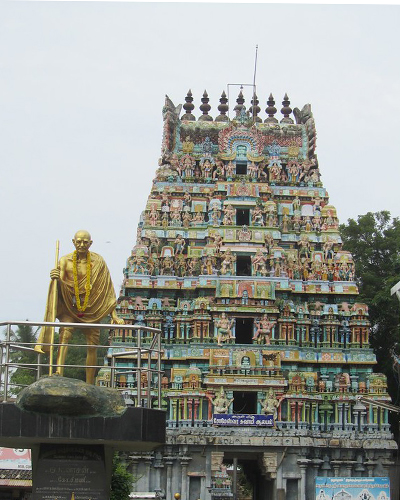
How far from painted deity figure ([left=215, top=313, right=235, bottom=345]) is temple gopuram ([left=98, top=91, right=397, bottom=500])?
0.06 meters

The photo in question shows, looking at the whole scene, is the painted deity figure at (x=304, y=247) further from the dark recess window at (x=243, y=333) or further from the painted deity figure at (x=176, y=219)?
the painted deity figure at (x=176, y=219)

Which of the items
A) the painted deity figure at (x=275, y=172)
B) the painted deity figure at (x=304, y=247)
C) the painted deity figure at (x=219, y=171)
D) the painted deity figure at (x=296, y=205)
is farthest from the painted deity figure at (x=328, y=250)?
the painted deity figure at (x=219, y=171)

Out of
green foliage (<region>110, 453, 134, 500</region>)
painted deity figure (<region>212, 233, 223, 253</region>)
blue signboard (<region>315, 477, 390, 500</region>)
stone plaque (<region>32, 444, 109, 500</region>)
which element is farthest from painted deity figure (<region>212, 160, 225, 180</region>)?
stone plaque (<region>32, 444, 109, 500</region>)

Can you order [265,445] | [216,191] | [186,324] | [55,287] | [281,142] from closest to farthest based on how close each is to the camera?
[55,287]
[265,445]
[186,324]
[216,191]
[281,142]

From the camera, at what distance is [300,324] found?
4088cm

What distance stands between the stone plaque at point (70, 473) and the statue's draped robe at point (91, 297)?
2.45 metres

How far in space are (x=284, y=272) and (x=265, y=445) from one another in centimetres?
841

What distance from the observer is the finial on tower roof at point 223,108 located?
49.9m

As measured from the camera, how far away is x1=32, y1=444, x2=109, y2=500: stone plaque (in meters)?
13.9

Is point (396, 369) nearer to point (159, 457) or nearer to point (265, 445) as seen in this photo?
point (265, 445)

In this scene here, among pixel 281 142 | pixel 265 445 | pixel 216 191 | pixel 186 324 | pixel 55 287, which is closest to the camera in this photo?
pixel 55 287

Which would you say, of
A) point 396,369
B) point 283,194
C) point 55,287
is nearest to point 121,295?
point 283,194

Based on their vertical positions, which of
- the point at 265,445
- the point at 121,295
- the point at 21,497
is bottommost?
the point at 21,497

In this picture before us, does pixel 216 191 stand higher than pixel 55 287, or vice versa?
pixel 216 191
